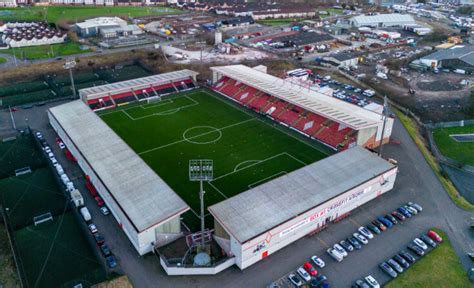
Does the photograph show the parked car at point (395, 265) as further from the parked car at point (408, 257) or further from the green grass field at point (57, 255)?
the green grass field at point (57, 255)

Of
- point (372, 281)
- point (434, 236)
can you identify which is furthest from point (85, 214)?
point (434, 236)

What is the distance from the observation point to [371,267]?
3944cm

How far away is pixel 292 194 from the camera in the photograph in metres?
44.1

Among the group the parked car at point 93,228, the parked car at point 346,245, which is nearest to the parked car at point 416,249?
the parked car at point 346,245

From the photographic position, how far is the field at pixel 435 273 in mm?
37531

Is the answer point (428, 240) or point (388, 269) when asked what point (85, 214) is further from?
point (428, 240)

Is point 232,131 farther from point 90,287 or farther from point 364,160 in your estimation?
point 90,287

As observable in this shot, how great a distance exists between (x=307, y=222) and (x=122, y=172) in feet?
77.3

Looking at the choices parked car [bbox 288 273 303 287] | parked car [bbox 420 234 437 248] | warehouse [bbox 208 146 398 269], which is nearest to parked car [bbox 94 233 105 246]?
warehouse [bbox 208 146 398 269]

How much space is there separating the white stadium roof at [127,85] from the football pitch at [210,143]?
461cm

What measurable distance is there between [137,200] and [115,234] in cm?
478

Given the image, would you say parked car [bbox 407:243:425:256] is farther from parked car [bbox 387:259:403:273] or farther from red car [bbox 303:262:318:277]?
red car [bbox 303:262:318:277]

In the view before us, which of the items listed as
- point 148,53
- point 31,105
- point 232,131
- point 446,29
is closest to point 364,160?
point 232,131

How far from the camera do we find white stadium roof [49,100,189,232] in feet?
135
